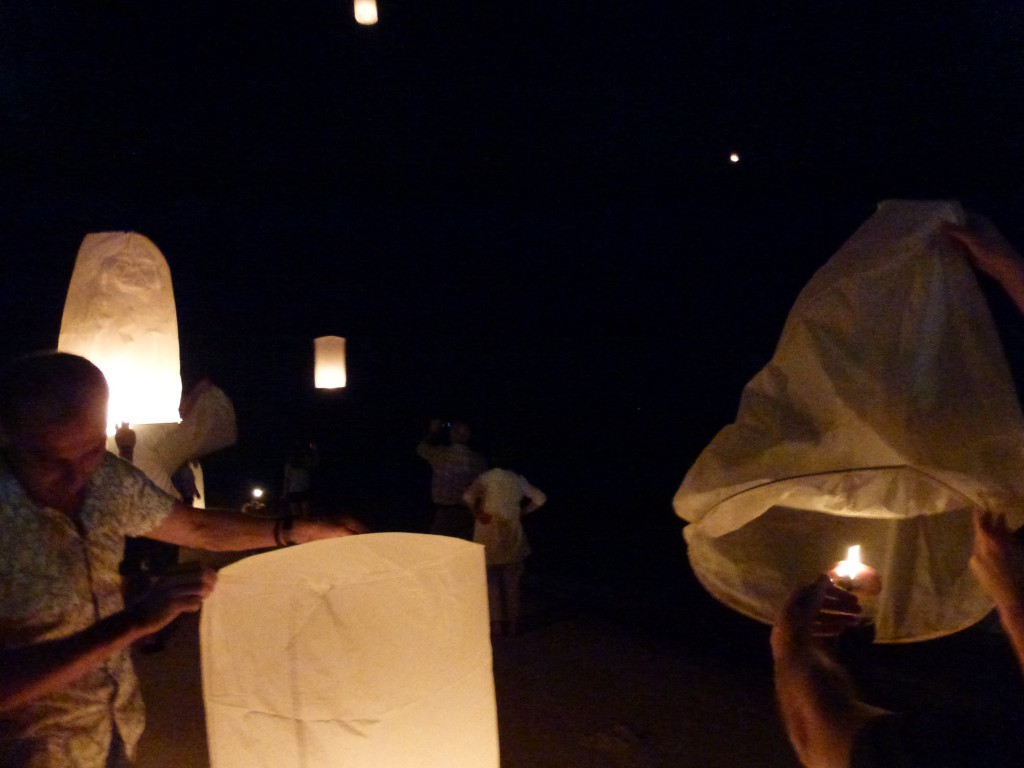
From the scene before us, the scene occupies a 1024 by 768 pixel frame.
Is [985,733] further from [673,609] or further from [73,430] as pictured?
[673,609]

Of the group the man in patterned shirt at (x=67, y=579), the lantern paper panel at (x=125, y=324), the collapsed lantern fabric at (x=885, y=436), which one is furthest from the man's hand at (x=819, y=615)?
the lantern paper panel at (x=125, y=324)

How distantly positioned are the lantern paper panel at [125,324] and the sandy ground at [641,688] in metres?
2.96

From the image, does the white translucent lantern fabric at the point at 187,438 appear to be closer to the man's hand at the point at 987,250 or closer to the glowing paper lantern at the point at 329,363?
the man's hand at the point at 987,250

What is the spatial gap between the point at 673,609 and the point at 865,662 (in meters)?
6.80

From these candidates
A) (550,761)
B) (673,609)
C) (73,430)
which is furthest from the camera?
(673,609)

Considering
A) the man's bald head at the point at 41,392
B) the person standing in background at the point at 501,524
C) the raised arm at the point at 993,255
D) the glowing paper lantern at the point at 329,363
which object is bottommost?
the person standing in background at the point at 501,524

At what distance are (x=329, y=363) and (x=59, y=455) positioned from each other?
964 cm

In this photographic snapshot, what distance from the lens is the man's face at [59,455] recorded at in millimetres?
1807

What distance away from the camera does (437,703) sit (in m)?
1.49

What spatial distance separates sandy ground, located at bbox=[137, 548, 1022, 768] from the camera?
17.0 feet

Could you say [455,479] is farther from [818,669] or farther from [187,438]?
[818,669]

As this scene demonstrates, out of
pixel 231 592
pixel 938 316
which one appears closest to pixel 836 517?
pixel 938 316

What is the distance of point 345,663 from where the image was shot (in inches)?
55.2

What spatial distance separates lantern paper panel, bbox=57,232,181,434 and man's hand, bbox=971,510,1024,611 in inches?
107
